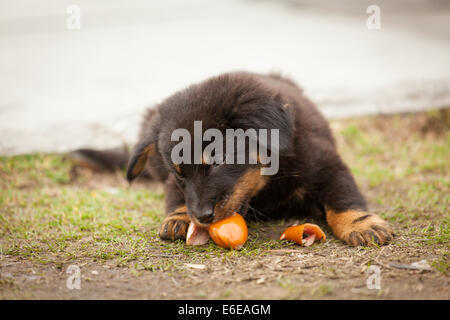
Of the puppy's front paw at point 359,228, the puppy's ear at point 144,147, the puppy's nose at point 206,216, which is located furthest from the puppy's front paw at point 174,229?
the puppy's front paw at point 359,228

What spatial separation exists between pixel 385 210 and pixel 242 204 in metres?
1.36

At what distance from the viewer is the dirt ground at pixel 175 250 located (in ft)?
7.84

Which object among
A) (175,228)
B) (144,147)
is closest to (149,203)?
(144,147)

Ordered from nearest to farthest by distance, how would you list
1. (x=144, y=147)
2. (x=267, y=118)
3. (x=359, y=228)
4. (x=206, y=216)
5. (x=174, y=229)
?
(x=206, y=216)
(x=267, y=118)
(x=359, y=228)
(x=174, y=229)
(x=144, y=147)

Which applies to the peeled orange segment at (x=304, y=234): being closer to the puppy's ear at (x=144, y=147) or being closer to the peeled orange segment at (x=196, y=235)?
the peeled orange segment at (x=196, y=235)

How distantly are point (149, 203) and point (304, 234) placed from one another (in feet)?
5.59

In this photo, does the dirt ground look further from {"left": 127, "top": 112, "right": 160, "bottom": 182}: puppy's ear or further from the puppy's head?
{"left": 127, "top": 112, "right": 160, "bottom": 182}: puppy's ear

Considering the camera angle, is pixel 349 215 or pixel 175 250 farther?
pixel 349 215

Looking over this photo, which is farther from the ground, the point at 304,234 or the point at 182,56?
the point at 182,56

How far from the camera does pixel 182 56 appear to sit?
7.29 meters

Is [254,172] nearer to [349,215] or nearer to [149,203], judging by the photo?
[349,215]

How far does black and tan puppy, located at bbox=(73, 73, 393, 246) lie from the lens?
2939mm

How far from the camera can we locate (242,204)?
10.3ft

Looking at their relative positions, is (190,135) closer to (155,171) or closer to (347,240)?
(347,240)
